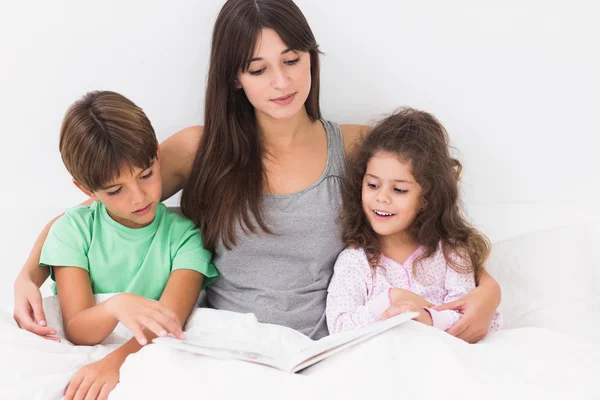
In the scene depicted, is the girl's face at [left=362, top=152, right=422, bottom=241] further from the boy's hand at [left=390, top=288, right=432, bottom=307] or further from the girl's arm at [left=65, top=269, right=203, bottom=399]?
the girl's arm at [left=65, top=269, right=203, bottom=399]

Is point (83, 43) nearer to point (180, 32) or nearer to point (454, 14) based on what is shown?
point (180, 32)

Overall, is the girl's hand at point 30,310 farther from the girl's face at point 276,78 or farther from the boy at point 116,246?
the girl's face at point 276,78

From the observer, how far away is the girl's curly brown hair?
1705 millimetres

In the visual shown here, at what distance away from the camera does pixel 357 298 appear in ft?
5.55

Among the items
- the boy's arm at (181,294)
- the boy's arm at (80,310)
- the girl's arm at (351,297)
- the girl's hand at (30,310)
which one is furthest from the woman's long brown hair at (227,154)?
the girl's hand at (30,310)

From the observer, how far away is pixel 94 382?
1442 mm

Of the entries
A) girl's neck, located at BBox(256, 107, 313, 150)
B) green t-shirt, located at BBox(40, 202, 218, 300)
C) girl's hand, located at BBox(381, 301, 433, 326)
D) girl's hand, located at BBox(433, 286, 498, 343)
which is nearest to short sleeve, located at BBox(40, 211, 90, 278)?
green t-shirt, located at BBox(40, 202, 218, 300)

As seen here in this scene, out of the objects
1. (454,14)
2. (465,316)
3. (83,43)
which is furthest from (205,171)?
(454,14)

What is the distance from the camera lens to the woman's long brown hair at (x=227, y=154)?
5.52 ft

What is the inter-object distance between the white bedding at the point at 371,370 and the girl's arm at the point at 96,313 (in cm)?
4

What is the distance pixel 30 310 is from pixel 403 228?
886mm

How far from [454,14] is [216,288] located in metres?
0.99

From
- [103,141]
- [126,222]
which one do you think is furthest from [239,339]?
[103,141]

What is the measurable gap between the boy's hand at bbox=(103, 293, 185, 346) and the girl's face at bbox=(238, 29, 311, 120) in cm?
53
